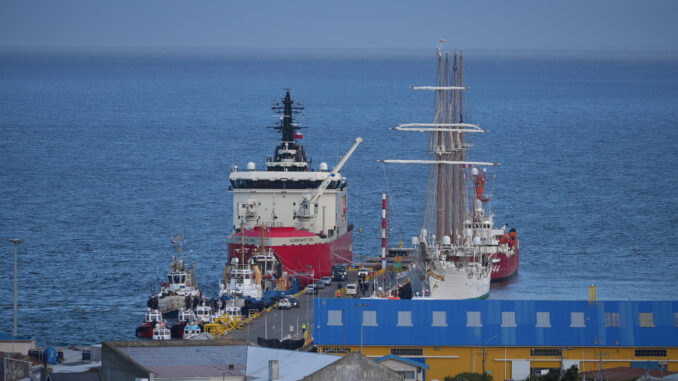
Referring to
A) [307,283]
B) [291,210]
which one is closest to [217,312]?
[307,283]

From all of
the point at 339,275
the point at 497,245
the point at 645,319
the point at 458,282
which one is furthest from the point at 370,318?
the point at 497,245

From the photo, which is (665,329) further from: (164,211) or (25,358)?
(164,211)

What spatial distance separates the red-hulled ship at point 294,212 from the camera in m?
89.8

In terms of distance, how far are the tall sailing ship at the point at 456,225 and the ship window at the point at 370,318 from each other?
2203 centimetres

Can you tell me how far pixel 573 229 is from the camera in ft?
370

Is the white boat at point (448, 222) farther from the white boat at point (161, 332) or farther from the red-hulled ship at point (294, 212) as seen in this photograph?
the white boat at point (161, 332)

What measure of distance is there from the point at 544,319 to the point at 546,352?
1160 millimetres

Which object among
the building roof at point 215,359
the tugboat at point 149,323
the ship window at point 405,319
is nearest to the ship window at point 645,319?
the ship window at point 405,319

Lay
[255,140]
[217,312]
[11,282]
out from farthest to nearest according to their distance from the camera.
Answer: [255,140]
[11,282]
[217,312]

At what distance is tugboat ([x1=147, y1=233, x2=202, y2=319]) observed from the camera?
76625 millimetres

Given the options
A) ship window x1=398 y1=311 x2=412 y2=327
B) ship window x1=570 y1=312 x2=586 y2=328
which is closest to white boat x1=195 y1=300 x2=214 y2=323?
ship window x1=398 y1=311 x2=412 y2=327

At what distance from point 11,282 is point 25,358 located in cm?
3104

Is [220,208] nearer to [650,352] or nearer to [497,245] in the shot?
[497,245]

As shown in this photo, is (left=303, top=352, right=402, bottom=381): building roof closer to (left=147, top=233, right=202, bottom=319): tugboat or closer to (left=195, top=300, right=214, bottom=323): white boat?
(left=195, top=300, right=214, bottom=323): white boat
